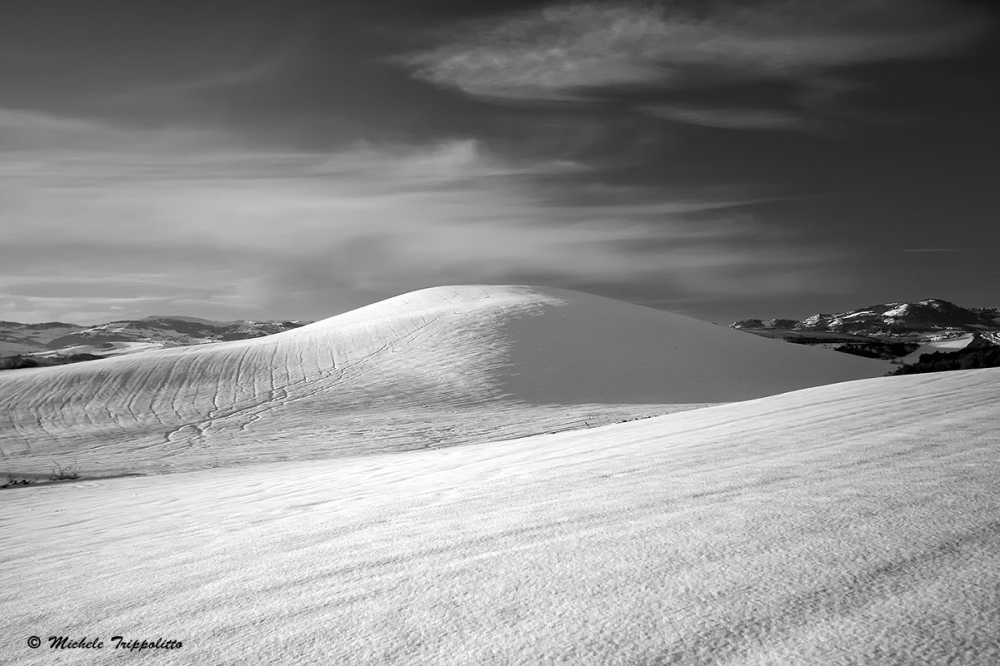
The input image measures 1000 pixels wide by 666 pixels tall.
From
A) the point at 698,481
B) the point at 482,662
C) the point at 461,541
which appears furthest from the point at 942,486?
the point at 482,662

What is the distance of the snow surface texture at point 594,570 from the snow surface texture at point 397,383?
11453mm

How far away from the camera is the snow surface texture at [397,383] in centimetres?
1756

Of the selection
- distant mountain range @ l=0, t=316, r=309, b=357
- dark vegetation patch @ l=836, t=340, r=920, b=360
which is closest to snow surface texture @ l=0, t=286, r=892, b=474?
dark vegetation patch @ l=836, t=340, r=920, b=360

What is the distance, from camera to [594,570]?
1968 mm

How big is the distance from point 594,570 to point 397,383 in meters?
25.8

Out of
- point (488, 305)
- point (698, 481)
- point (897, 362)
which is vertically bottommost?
point (897, 362)

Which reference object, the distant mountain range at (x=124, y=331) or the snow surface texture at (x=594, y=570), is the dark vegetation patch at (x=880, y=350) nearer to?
the snow surface texture at (x=594, y=570)

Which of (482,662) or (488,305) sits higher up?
(488,305)

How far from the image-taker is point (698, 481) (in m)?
3.29

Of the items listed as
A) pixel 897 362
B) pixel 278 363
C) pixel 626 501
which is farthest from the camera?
pixel 897 362

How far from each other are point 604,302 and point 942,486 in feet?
128

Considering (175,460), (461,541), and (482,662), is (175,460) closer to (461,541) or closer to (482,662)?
(461,541)

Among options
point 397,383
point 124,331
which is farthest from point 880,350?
point 124,331

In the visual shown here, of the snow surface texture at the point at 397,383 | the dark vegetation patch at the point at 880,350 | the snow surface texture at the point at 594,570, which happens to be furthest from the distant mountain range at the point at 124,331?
the snow surface texture at the point at 594,570
